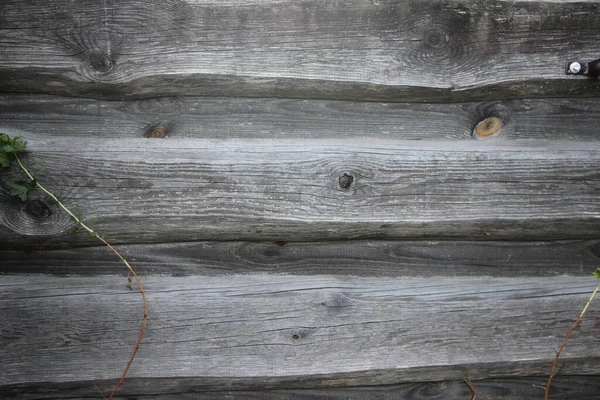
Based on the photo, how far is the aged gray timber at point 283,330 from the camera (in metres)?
1.57

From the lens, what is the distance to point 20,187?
1472mm

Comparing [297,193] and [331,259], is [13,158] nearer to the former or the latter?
[297,193]

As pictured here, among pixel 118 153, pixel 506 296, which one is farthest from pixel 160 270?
pixel 506 296

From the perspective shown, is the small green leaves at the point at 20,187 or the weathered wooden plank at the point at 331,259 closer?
the small green leaves at the point at 20,187

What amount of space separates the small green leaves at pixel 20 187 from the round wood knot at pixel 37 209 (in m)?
0.04

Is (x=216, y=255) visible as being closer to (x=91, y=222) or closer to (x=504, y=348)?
(x=91, y=222)

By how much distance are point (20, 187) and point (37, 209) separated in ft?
0.25

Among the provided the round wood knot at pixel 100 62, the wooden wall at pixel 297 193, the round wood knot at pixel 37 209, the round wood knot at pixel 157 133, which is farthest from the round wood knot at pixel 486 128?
the round wood knot at pixel 37 209

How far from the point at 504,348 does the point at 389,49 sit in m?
0.98

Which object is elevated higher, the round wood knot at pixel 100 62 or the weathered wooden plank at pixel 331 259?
the round wood knot at pixel 100 62

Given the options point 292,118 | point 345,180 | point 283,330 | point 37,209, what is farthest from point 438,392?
point 37,209

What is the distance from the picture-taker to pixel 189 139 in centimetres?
155

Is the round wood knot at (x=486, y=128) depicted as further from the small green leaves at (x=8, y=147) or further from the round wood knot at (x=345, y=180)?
the small green leaves at (x=8, y=147)

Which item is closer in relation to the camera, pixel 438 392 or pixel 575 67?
pixel 575 67
